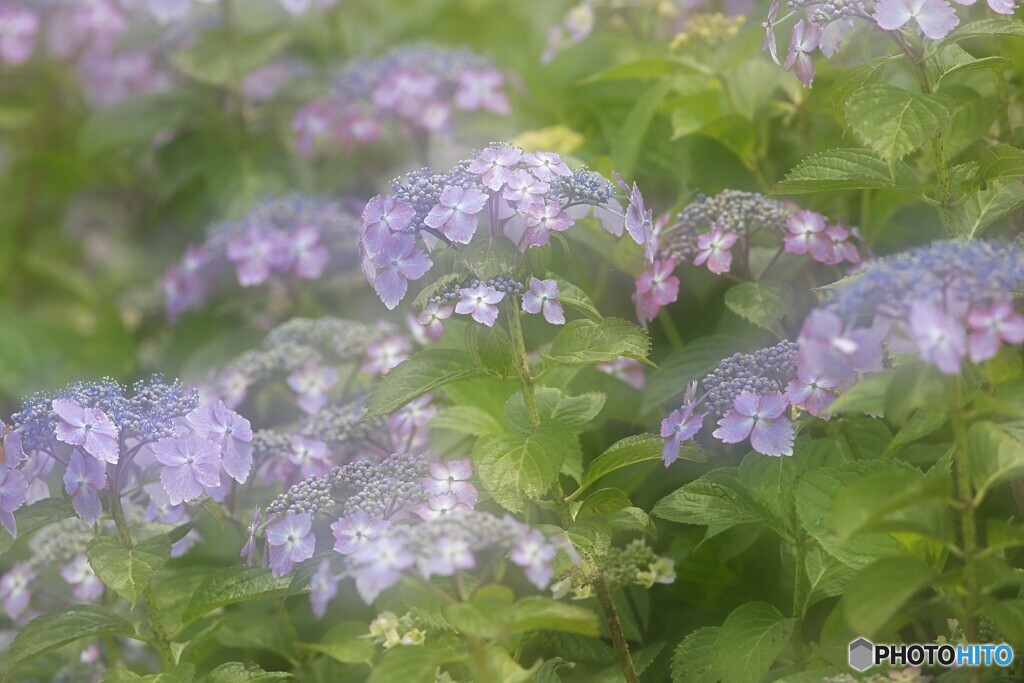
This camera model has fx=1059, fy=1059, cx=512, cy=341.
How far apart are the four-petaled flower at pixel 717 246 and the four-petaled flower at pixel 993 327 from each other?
2.03ft

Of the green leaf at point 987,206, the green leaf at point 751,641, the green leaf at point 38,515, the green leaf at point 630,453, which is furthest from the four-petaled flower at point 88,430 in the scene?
the green leaf at point 987,206

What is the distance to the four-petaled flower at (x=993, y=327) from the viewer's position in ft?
3.84

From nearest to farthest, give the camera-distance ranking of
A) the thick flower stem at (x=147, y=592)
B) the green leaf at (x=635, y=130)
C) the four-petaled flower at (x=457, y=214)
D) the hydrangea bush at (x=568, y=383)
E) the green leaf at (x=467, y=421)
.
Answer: the hydrangea bush at (x=568, y=383) → the four-petaled flower at (x=457, y=214) → the thick flower stem at (x=147, y=592) → the green leaf at (x=467, y=421) → the green leaf at (x=635, y=130)

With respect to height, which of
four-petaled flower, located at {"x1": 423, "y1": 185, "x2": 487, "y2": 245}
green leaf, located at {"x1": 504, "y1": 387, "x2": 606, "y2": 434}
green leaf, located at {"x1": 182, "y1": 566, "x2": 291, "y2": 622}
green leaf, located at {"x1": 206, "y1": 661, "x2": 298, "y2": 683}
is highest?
four-petaled flower, located at {"x1": 423, "y1": 185, "x2": 487, "y2": 245}

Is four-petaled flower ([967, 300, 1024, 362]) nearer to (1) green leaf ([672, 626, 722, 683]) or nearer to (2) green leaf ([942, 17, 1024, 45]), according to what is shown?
(2) green leaf ([942, 17, 1024, 45])

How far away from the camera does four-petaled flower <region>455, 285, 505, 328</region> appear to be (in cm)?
144

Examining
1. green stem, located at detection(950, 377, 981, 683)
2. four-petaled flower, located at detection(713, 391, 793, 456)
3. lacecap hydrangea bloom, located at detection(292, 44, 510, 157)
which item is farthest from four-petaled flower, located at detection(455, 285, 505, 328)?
lacecap hydrangea bloom, located at detection(292, 44, 510, 157)

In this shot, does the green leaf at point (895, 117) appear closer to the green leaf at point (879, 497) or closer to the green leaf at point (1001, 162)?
the green leaf at point (1001, 162)

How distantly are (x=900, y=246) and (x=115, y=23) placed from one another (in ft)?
7.52

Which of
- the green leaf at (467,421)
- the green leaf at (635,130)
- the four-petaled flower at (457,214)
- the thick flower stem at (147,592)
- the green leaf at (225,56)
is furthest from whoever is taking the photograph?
the green leaf at (225,56)

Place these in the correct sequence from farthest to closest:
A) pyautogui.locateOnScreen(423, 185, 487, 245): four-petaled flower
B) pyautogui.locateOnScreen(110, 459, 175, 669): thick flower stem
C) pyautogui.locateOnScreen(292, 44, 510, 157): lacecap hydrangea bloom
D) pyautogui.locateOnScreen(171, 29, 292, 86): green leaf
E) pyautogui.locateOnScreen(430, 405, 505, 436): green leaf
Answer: pyautogui.locateOnScreen(171, 29, 292, 86): green leaf
pyautogui.locateOnScreen(292, 44, 510, 157): lacecap hydrangea bloom
pyautogui.locateOnScreen(430, 405, 505, 436): green leaf
pyautogui.locateOnScreen(110, 459, 175, 669): thick flower stem
pyautogui.locateOnScreen(423, 185, 487, 245): four-petaled flower

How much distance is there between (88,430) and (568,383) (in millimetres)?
870

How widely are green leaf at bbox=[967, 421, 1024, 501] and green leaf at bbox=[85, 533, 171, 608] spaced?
1105 millimetres

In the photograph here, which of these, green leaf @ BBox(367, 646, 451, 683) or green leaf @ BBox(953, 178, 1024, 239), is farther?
green leaf @ BBox(953, 178, 1024, 239)
